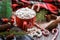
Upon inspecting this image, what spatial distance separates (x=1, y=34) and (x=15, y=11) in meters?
0.26

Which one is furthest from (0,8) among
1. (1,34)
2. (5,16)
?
(1,34)

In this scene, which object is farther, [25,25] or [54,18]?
[54,18]

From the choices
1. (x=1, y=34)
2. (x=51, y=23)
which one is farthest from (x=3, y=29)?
(x=51, y=23)

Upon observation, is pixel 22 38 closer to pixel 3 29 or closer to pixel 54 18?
pixel 3 29

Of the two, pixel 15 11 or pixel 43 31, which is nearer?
pixel 43 31

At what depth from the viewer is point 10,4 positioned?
6.22 feet

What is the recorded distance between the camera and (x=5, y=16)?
6.23 feet

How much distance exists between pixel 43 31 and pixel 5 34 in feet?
0.85

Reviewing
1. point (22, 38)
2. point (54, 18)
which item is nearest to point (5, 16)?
point (22, 38)

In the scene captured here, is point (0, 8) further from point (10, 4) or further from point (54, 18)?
point (54, 18)

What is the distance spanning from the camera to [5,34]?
1.79 meters

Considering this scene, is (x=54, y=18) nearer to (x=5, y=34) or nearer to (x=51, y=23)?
(x=51, y=23)

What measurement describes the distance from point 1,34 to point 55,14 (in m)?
0.45

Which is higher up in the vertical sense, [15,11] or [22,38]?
[15,11]
